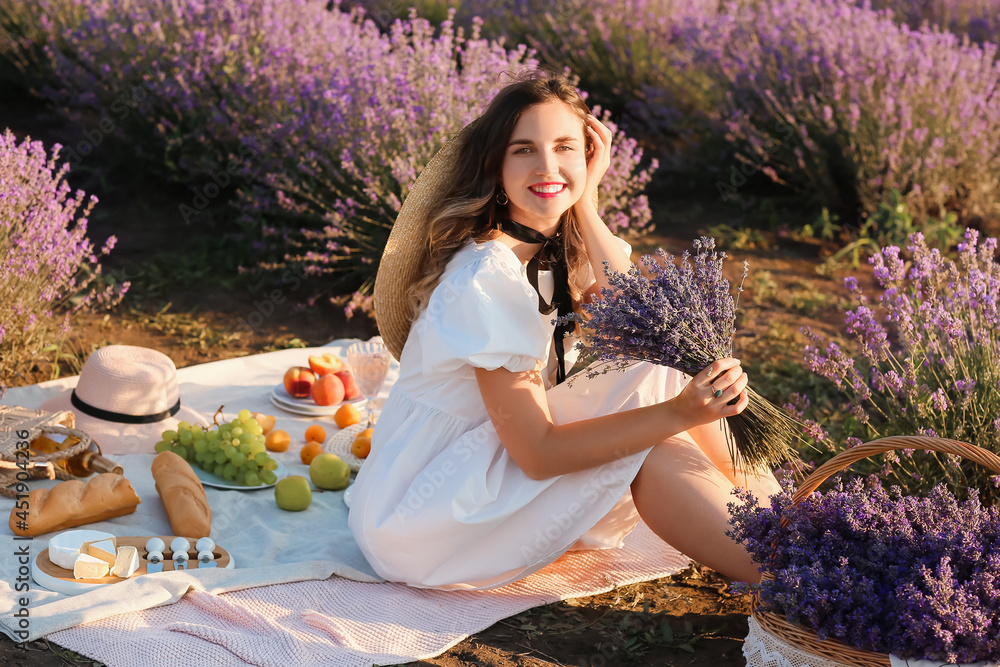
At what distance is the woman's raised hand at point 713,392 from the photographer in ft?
6.78

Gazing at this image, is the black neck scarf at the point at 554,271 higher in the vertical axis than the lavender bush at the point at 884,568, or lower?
higher

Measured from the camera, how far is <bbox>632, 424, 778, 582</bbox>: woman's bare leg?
224cm

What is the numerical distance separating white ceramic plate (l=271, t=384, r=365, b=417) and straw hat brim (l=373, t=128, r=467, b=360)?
99 centimetres

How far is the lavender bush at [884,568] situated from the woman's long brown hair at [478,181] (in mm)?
948

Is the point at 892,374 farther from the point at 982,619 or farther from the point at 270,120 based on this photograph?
the point at 270,120

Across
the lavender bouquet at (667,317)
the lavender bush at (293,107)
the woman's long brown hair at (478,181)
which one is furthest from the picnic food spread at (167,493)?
the lavender bush at (293,107)

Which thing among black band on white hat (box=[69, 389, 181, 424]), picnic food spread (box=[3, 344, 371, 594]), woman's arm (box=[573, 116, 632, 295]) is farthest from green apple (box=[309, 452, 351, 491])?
woman's arm (box=[573, 116, 632, 295])

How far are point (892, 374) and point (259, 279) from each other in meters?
3.25

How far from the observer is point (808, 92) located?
527cm

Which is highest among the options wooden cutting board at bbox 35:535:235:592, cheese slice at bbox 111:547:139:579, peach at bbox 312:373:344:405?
peach at bbox 312:373:344:405

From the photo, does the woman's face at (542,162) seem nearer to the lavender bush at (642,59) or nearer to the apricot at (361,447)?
the apricot at (361,447)

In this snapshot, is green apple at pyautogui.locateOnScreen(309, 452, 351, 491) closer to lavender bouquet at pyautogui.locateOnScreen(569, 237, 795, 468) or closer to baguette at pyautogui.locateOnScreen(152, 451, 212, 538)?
baguette at pyautogui.locateOnScreen(152, 451, 212, 538)

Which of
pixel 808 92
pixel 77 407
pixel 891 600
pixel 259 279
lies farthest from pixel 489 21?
pixel 891 600

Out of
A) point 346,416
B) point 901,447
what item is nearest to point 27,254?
point 346,416
